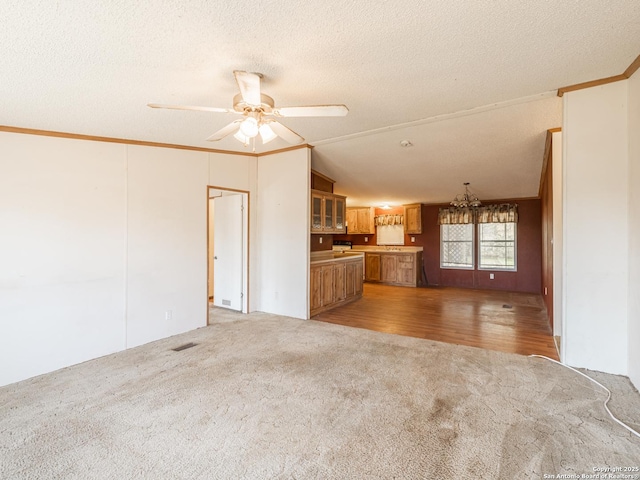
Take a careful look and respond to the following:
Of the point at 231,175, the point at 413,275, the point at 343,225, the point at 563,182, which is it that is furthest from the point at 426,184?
the point at 231,175

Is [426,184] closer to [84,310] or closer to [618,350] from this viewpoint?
[618,350]

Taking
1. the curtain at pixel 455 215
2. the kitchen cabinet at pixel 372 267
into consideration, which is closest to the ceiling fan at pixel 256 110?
the kitchen cabinet at pixel 372 267

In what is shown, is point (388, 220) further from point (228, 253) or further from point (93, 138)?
point (93, 138)

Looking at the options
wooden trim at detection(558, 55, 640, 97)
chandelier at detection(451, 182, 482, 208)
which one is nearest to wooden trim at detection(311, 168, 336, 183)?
chandelier at detection(451, 182, 482, 208)

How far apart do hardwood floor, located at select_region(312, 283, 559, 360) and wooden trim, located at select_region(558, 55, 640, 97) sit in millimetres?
2676

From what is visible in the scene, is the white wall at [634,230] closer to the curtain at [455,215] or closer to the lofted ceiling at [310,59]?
the lofted ceiling at [310,59]

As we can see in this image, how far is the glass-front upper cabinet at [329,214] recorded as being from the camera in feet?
18.7

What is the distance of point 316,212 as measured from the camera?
213 inches

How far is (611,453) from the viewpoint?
1816mm

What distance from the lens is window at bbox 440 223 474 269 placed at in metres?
8.18

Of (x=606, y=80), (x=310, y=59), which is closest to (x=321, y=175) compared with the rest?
(x=310, y=59)

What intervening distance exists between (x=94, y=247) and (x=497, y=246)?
326 inches

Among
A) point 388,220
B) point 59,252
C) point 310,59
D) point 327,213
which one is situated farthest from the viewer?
point 388,220

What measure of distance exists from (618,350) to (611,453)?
1.43 metres
